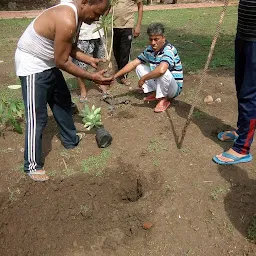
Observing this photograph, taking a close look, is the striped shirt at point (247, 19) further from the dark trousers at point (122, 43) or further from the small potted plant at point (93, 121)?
the dark trousers at point (122, 43)

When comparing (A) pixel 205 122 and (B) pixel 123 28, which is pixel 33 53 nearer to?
(A) pixel 205 122

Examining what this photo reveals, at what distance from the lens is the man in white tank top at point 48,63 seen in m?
2.45

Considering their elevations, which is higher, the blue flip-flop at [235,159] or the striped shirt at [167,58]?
the striped shirt at [167,58]

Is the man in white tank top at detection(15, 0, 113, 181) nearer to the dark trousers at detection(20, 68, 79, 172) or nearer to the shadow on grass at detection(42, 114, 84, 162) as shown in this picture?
the dark trousers at detection(20, 68, 79, 172)

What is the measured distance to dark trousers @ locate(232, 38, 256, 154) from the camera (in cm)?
279

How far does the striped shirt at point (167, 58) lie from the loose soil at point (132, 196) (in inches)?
23.4

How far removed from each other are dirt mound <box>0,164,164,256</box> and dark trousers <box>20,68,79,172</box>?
0.28m

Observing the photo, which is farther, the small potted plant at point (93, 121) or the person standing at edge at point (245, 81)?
the small potted plant at point (93, 121)

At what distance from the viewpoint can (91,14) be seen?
8.13 feet

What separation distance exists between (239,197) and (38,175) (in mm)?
1820

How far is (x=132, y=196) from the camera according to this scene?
2980mm

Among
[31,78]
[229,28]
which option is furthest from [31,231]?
[229,28]

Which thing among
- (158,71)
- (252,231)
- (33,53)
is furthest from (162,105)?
(252,231)

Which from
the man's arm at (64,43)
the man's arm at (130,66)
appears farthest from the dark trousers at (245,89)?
the man's arm at (130,66)
